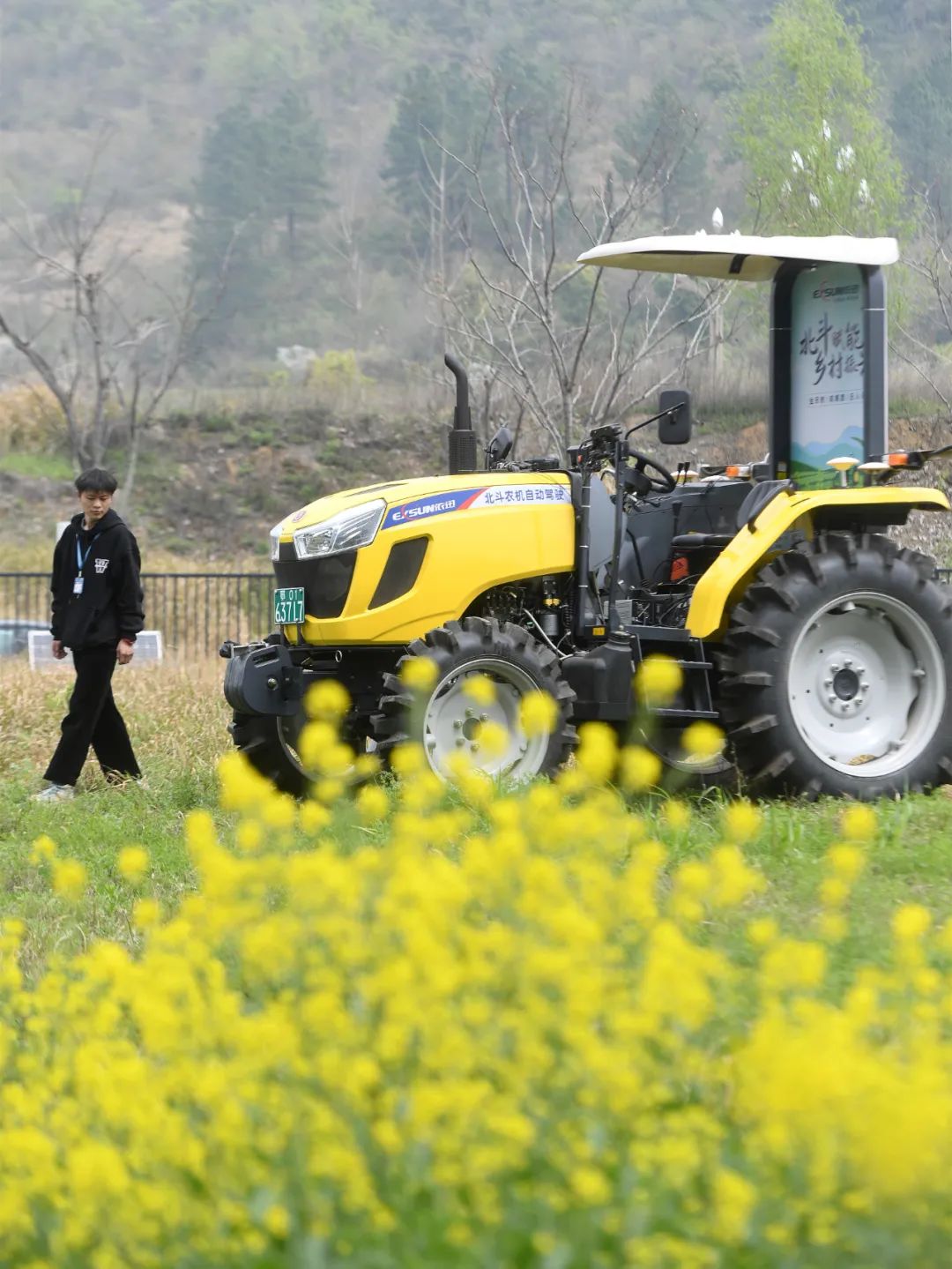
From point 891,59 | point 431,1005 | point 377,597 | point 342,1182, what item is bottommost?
point 342,1182

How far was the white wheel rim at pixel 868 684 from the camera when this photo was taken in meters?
7.20

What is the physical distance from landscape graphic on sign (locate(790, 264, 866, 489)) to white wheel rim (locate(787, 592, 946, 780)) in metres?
0.70

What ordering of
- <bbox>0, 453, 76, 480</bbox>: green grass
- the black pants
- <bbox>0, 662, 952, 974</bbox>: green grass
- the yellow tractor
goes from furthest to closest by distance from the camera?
<bbox>0, 453, 76, 480</bbox>: green grass
the black pants
the yellow tractor
<bbox>0, 662, 952, 974</bbox>: green grass

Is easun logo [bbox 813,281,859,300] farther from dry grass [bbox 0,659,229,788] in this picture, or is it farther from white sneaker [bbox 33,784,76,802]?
white sneaker [bbox 33,784,76,802]

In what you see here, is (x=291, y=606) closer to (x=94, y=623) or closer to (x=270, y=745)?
(x=270, y=745)

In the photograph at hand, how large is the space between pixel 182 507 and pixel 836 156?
12602 millimetres

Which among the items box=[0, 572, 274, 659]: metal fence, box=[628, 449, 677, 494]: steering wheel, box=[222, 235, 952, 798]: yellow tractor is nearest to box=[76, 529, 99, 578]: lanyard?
box=[222, 235, 952, 798]: yellow tractor

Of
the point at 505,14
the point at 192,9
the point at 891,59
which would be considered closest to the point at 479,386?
the point at 891,59

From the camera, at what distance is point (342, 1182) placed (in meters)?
2.58

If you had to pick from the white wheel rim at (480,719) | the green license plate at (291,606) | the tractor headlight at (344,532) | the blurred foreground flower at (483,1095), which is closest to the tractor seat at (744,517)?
the white wheel rim at (480,719)

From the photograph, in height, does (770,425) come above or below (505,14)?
below

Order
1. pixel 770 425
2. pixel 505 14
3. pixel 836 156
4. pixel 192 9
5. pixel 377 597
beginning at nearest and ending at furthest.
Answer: pixel 377 597 < pixel 770 425 < pixel 836 156 < pixel 505 14 < pixel 192 9

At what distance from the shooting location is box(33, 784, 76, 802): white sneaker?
8.35 m

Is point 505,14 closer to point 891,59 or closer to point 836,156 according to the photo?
point 891,59
